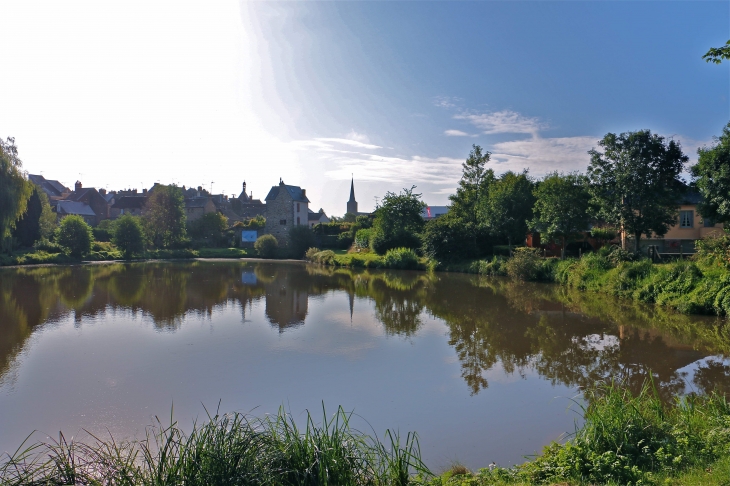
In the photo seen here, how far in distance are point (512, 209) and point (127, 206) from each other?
2085 inches

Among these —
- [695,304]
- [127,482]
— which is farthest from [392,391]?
[695,304]

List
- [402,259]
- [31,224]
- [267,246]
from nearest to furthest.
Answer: [402,259]
[31,224]
[267,246]

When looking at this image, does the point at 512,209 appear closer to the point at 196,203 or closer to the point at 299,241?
the point at 299,241

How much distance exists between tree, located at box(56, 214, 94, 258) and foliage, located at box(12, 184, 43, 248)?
2525 mm

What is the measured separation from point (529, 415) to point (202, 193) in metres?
74.7

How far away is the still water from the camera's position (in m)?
7.20

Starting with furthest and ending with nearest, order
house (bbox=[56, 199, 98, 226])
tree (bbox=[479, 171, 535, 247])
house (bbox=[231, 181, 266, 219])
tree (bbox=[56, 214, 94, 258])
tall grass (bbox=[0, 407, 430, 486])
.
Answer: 1. house (bbox=[231, 181, 266, 219])
2. house (bbox=[56, 199, 98, 226])
3. tree (bbox=[56, 214, 94, 258])
4. tree (bbox=[479, 171, 535, 247])
5. tall grass (bbox=[0, 407, 430, 486])

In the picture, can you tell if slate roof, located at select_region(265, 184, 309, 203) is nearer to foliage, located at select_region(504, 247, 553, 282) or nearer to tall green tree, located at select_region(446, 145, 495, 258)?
tall green tree, located at select_region(446, 145, 495, 258)

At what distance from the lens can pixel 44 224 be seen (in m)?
41.1

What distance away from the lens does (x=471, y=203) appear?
35312 millimetres

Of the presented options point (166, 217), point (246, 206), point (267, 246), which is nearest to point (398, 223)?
point (267, 246)

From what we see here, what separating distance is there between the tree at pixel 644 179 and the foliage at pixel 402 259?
15540 mm

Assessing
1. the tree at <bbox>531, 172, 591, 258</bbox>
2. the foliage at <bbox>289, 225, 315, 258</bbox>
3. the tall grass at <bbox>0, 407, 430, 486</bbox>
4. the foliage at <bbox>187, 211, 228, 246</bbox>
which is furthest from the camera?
the foliage at <bbox>187, 211, 228, 246</bbox>

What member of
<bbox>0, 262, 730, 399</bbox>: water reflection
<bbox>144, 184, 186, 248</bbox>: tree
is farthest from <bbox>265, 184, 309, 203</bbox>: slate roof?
<bbox>0, 262, 730, 399</bbox>: water reflection
